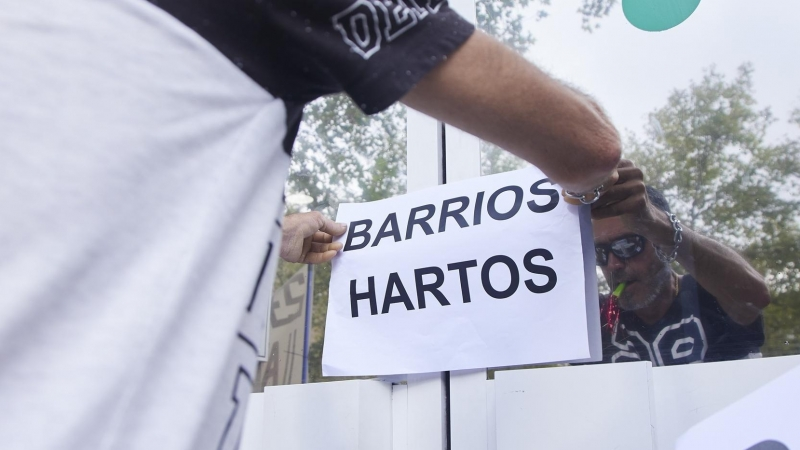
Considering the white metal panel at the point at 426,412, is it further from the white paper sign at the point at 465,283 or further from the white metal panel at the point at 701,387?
the white metal panel at the point at 701,387

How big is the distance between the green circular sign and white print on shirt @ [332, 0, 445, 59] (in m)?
0.84

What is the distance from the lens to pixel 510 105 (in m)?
0.66

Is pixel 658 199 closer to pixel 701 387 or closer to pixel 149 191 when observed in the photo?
pixel 701 387

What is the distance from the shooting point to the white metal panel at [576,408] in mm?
1072

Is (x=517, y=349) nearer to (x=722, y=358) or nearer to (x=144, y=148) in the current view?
(x=722, y=358)

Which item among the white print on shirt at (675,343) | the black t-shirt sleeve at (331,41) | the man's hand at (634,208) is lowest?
the white print on shirt at (675,343)

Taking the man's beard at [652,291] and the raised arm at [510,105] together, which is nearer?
the raised arm at [510,105]

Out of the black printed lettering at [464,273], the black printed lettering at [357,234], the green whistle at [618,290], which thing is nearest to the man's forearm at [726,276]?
the green whistle at [618,290]

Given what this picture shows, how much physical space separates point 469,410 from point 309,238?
1.56 ft

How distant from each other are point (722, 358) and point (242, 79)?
0.89m

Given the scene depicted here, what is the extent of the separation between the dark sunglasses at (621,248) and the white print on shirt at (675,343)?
0.12 meters


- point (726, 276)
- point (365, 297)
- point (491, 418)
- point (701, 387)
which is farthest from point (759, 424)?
point (365, 297)

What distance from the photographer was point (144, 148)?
0.53 metres

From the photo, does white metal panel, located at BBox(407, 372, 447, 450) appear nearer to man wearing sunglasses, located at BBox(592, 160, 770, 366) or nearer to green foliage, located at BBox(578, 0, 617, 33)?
man wearing sunglasses, located at BBox(592, 160, 770, 366)
